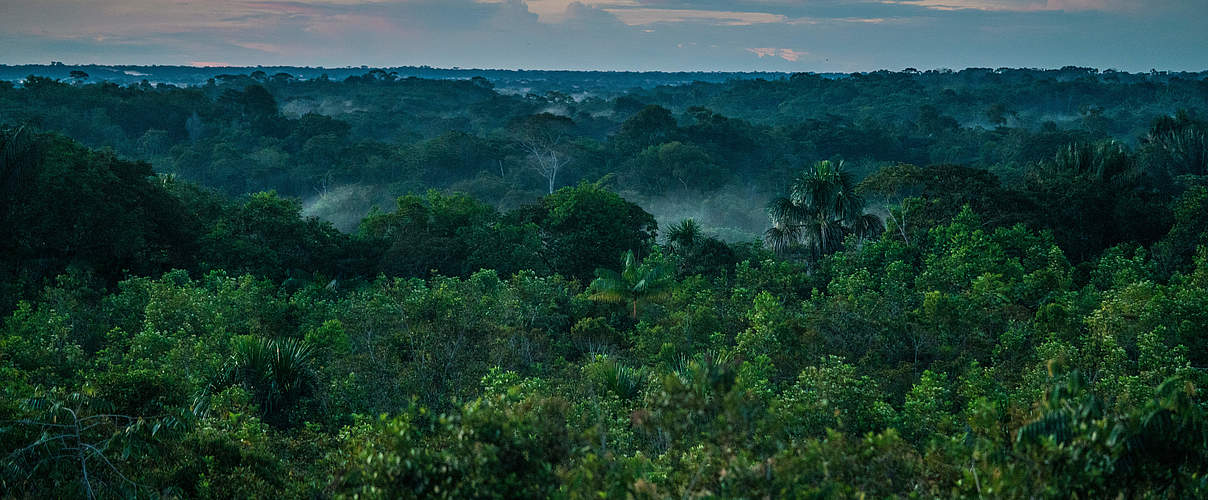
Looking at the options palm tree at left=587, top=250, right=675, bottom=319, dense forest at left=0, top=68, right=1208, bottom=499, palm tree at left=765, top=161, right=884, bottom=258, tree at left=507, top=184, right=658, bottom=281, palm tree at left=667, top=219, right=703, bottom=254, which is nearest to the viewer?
dense forest at left=0, top=68, right=1208, bottom=499

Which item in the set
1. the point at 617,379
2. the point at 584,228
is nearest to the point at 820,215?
the point at 584,228

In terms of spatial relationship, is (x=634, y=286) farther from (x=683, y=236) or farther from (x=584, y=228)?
(x=584, y=228)

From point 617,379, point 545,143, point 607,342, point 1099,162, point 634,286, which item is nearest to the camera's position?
point 617,379

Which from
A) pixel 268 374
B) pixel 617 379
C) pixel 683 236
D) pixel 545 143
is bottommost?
pixel 617 379

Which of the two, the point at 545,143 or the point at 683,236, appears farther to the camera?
the point at 545,143

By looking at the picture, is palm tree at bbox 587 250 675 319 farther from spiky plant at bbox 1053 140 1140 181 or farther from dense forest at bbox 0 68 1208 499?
spiky plant at bbox 1053 140 1140 181

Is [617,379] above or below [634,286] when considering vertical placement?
above

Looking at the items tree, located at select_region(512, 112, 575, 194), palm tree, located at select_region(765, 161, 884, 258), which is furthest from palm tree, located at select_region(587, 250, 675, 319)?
tree, located at select_region(512, 112, 575, 194)
